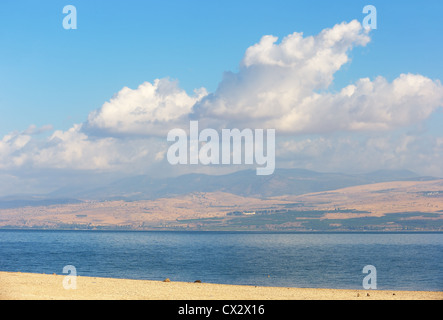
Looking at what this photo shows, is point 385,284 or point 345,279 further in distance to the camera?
point 345,279

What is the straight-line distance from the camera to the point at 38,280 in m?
48.6

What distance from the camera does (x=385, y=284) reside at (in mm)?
77312
